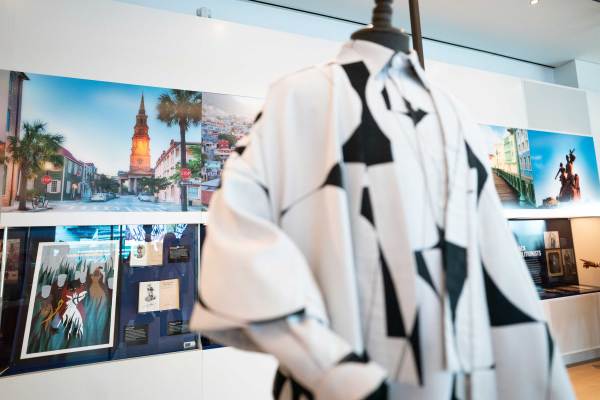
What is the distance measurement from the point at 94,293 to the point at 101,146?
670 mm

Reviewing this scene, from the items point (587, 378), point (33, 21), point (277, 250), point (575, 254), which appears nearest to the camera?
point (277, 250)

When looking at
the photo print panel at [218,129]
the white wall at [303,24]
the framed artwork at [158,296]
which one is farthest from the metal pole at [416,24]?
the white wall at [303,24]

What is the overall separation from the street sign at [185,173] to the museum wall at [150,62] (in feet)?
0.64

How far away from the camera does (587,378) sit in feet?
8.43

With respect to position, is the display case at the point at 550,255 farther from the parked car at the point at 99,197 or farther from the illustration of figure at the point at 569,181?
the parked car at the point at 99,197

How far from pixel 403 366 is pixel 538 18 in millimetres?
3191

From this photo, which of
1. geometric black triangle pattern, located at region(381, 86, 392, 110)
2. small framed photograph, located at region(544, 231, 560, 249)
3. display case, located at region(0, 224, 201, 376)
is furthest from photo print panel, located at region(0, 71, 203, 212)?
small framed photograph, located at region(544, 231, 560, 249)

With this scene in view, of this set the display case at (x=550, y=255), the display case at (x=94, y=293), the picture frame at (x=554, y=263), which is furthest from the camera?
the picture frame at (x=554, y=263)

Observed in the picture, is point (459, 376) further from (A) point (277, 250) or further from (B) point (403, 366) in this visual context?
(A) point (277, 250)

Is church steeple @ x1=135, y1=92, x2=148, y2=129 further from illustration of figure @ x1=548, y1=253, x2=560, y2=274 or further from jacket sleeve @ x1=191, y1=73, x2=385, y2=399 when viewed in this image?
illustration of figure @ x1=548, y1=253, x2=560, y2=274

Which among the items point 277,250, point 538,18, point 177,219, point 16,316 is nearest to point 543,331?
point 277,250

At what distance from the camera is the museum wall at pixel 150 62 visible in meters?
1.39

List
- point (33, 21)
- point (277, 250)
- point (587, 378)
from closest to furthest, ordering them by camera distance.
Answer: point (277, 250), point (33, 21), point (587, 378)

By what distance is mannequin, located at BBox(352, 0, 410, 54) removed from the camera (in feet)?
1.99
